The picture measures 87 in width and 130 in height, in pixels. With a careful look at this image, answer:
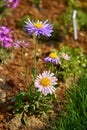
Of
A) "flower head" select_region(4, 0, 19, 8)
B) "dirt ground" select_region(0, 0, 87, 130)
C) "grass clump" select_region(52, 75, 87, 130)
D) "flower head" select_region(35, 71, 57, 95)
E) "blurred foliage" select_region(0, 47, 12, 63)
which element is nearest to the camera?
"flower head" select_region(35, 71, 57, 95)

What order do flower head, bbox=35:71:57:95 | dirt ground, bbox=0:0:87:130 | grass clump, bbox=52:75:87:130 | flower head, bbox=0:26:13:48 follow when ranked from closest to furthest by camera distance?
flower head, bbox=35:71:57:95 → grass clump, bbox=52:75:87:130 → dirt ground, bbox=0:0:87:130 → flower head, bbox=0:26:13:48

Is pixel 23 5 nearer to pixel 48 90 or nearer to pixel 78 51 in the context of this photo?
pixel 78 51

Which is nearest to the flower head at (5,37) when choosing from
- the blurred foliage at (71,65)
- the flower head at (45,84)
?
the blurred foliage at (71,65)

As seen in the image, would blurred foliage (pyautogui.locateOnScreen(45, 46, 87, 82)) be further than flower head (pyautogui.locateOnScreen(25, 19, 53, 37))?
Yes

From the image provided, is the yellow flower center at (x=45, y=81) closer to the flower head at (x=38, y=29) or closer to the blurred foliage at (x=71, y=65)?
the flower head at (x=38, y=29)

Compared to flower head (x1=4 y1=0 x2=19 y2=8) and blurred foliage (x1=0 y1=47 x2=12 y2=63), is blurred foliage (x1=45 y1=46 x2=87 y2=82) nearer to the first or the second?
blurred foliage (x1=0 y1=47 x2=12 y2=63)

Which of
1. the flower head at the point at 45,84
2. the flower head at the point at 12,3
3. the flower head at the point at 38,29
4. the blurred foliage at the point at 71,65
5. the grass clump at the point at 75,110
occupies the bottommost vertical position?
the grass clump at the point at 75,110

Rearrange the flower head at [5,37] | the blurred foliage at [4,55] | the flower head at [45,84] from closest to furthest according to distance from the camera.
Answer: the flower head at [45,84] < the flower head at [5,37] < the blurred foliage at [4,55]

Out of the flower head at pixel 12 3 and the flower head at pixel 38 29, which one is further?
the flower head at pixel 12 3

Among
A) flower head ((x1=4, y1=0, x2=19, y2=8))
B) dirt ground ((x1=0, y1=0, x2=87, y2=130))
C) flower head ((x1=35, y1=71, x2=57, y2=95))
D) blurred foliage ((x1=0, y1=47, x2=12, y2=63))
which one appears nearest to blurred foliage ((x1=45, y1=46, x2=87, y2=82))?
dirt ground ((x1=0, y1=0, x2=87, y2=130))
